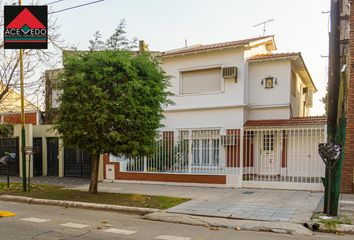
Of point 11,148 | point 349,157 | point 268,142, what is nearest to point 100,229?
point 349,157

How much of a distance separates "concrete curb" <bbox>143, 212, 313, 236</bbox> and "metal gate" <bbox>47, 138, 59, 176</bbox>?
11.2 metres

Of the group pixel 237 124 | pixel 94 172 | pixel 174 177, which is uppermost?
pixel 237 124

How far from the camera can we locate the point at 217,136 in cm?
1440

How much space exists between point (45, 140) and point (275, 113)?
11911mm

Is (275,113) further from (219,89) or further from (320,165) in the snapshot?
(320,165)

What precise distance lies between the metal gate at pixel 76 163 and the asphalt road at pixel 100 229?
26.3 feet

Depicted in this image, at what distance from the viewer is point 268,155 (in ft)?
47.3

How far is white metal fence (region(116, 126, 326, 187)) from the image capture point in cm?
1307

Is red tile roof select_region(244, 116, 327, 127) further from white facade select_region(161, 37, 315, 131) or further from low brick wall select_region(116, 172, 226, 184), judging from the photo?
low brick wall select_region(116, 172, 226, 184)

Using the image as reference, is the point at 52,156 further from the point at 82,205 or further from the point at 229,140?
the point at 229,140

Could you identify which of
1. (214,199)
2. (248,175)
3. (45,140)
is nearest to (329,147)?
(214,199)

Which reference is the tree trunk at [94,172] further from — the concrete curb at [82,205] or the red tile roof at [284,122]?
the red tile roof at [284,122]

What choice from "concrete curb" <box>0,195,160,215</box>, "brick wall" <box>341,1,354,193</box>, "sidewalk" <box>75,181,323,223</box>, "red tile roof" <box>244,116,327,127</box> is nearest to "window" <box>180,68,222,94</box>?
"red tile roof" <box>244,116,327,127</box>

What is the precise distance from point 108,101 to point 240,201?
4.89 metres
